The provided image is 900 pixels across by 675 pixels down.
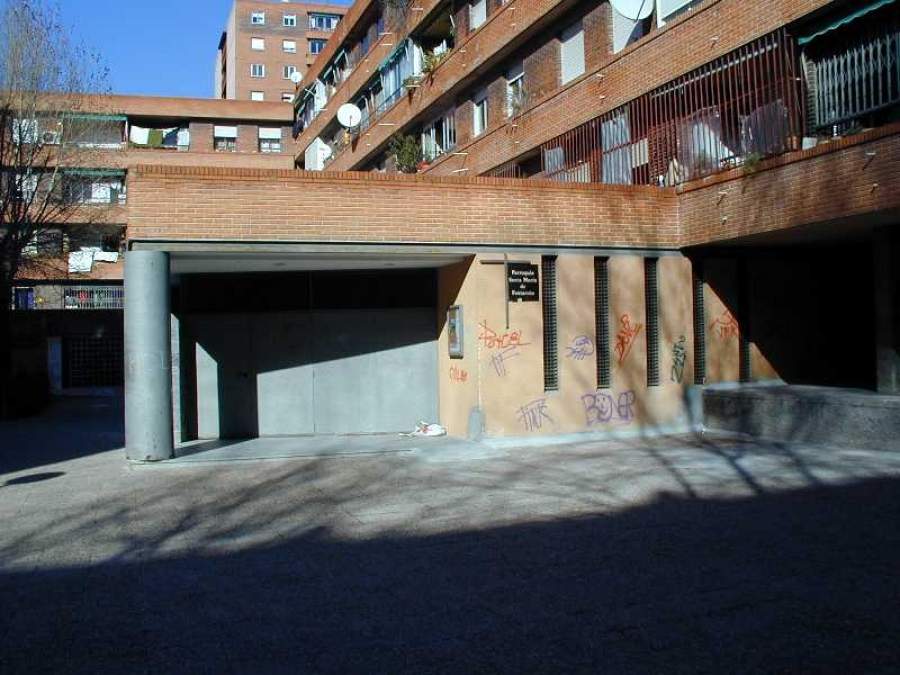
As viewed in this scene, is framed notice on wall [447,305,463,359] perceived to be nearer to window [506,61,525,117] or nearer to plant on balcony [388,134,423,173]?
window [506,61,525,117]

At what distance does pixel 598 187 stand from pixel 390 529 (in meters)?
7.49

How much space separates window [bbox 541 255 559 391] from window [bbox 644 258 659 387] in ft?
5.54

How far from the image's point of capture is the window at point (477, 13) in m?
23.7

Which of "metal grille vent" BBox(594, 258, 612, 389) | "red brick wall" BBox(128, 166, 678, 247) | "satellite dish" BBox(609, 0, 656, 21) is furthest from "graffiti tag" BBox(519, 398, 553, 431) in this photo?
"satellite dish" BBox(609, 0, 656, 21)

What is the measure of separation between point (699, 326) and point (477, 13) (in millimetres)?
13372

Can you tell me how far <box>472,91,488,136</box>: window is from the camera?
23906 mm

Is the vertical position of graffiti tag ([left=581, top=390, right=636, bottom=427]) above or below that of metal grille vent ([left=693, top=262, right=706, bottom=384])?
below

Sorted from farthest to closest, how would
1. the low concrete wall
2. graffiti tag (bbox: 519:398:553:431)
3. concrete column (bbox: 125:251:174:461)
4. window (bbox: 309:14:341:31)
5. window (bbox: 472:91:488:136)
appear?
window (bbox: 309:14:341:31) < window (bbox: 472:91:488:136) < graffiti tag (bbox: 519:398:553:431) < concrete column (bbox: 125:251:174:461) < the low concrete wall

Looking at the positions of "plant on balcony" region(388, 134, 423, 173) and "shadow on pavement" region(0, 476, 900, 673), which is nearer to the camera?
"shadow on pavement" region(0, 476, 900, 673)

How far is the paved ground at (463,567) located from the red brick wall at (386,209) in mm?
3281

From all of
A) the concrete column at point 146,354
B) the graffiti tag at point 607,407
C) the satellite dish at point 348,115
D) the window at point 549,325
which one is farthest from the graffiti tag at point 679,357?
the satellite dish at point 348,115

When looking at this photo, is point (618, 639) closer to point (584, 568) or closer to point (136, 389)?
point (584, 568)

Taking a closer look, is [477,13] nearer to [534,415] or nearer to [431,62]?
[431,62]

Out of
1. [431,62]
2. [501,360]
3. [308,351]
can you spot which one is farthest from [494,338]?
[431,62]
